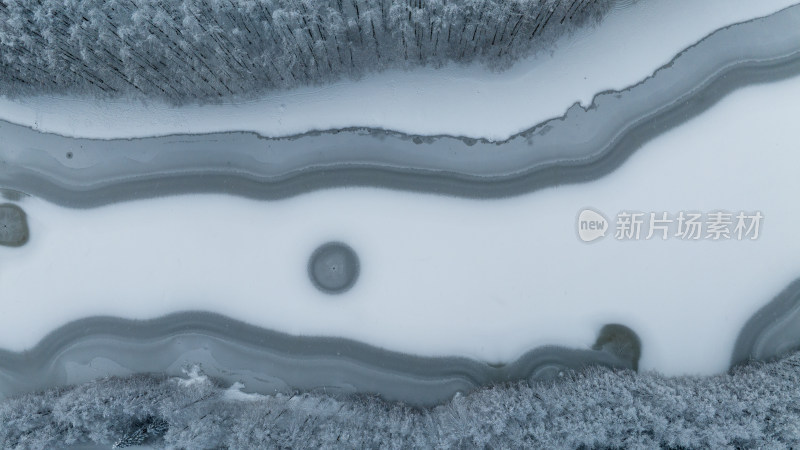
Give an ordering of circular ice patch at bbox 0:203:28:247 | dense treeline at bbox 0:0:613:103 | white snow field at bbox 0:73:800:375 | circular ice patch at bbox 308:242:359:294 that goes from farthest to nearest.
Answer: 1. circular ice patch at bbox 0:203:28:247
2. circular ice patch at bbox 308:242:359:294
3. white snow field at bbox 0:73:800:375
4. dense treeline at bbox 0:0:613:103

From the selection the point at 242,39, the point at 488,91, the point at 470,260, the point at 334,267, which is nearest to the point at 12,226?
the point at 242,39

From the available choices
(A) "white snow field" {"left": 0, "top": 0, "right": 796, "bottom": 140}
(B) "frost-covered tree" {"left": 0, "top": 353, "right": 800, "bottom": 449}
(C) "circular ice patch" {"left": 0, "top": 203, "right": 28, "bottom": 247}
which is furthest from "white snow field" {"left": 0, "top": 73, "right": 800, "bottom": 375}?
(A) "white snow field" {"left": 0, "top": 0, "right": 796, "bottom": 140}

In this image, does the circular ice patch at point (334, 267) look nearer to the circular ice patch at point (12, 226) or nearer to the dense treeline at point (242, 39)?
the dense treeline at point (242, 39)

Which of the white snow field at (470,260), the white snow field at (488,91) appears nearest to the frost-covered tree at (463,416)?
the white snow field at (470,260)

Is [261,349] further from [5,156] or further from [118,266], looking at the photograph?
[5,156]

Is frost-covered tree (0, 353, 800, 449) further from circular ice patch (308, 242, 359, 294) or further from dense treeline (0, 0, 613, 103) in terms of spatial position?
dense treeline (0, 0, 613, 103)

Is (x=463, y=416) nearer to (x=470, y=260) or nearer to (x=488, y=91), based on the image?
(x=470, y=260)
